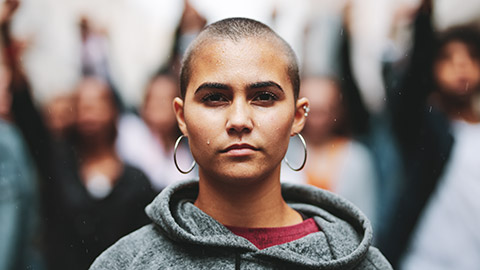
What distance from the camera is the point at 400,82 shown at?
282cm

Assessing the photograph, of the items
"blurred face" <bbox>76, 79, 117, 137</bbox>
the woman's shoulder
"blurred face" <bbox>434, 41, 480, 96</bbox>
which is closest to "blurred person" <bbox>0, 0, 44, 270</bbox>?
"blurred face" <bbox>76, 79, 117, 137</bbox>

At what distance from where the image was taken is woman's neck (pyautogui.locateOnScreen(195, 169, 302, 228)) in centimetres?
149

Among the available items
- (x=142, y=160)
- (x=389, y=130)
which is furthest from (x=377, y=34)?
(x=142, y=160)

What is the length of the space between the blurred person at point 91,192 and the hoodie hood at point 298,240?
90 centimetres

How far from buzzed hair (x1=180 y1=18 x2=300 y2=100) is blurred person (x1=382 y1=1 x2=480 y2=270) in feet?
4.72

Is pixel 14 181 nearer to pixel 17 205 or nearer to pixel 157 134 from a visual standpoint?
pixel 17 205

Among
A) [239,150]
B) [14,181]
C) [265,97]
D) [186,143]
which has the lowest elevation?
[14,181]

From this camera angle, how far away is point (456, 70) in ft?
8.93

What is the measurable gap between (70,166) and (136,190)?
0.46 m

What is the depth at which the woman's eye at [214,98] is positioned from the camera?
4.65 feet

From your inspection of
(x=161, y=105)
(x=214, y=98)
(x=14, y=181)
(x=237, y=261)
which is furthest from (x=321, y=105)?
(x=14, y=181)

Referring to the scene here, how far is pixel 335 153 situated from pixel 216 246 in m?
1.52

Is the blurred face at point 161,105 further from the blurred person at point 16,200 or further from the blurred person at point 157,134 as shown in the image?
the blurred person at point 16,200

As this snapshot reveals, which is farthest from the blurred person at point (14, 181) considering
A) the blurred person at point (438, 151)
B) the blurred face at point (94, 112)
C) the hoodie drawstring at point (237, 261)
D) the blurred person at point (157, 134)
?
the blurred person at point (438, 151)
